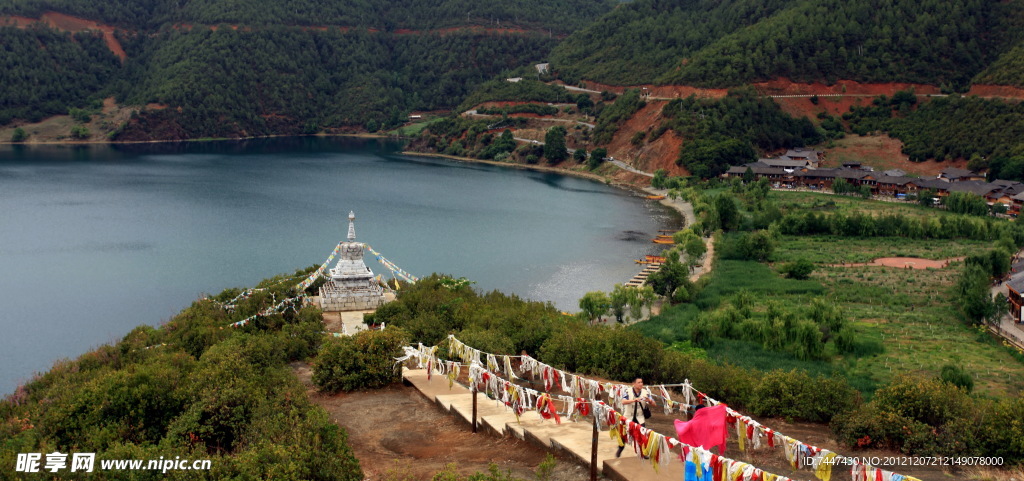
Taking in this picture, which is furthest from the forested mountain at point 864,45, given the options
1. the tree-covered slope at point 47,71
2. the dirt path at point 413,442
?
the tree-covered slope at point 47,71

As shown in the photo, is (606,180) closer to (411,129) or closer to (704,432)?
(411,129)

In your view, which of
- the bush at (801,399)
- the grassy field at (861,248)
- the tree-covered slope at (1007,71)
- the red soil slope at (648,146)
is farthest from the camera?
the red soil slope at (648,146)

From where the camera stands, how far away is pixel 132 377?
18562 mm

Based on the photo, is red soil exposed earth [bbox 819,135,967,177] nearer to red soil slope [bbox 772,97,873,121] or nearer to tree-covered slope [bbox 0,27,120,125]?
red soil slope [bbox 772,97,873,121]

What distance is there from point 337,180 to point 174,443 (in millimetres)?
81351

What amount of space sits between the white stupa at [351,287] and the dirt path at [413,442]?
1137 centimetres

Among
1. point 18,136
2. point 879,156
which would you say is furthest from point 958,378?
point 18,136

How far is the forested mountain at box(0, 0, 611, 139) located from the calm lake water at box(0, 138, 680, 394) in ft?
112

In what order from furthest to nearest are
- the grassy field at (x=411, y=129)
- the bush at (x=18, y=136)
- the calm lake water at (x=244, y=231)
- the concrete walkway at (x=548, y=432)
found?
the grassy field at (x=411, y=129), the bush at (x=18, y=136), the calm lake water at (x=244, y=231), the concrete walkway at (x=548, y=432)

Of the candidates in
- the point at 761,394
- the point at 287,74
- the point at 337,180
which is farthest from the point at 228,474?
the point at 287,74

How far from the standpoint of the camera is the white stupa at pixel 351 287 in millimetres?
34031

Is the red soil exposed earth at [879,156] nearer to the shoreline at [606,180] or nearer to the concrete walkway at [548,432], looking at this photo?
the shoreline at [606,180]

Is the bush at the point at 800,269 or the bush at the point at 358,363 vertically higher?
the bush at the point at 358,363

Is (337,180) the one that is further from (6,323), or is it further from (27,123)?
(27,123)
